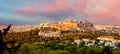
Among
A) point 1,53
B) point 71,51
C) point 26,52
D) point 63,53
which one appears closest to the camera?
point 1,53

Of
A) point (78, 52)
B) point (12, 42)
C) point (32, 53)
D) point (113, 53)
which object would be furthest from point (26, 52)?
point (12, 42)

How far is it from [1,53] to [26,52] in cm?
4247

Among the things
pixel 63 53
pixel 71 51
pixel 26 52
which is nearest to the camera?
pixel 26 52

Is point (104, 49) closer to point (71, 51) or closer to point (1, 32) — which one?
point (71, 51)

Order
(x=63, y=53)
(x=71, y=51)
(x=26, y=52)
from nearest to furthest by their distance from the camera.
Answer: (x=26, y=52) < (x=63, y=53) < (x=71, y=51)

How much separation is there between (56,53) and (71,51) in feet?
33.5

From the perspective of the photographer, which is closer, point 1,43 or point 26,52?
point 1,43

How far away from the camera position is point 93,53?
61812mm

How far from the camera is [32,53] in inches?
2078

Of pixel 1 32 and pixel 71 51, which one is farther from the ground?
pixel 1 32

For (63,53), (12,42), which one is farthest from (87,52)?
(12,42)

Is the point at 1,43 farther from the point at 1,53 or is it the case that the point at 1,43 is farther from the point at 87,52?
the point at 87,52

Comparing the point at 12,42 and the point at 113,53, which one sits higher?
the point at 12,42

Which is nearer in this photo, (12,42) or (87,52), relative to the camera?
(12,42)
